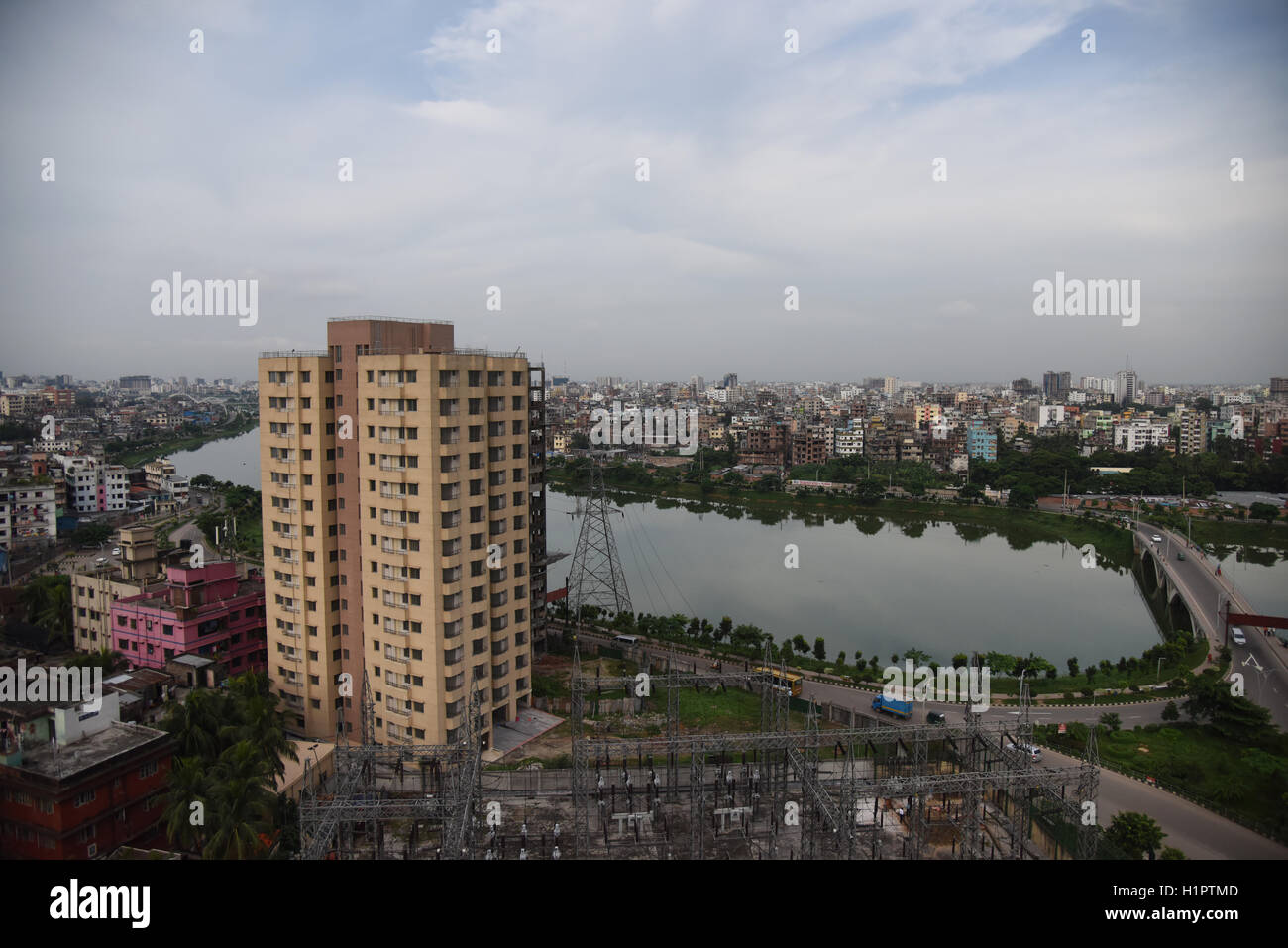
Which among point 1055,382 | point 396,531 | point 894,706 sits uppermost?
point 1055,382

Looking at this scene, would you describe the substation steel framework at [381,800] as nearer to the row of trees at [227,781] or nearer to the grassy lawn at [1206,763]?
the row of trees at [227,781]

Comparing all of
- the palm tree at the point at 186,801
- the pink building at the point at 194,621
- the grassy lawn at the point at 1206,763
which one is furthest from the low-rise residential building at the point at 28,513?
the grassy lawn at the point at 1206,763

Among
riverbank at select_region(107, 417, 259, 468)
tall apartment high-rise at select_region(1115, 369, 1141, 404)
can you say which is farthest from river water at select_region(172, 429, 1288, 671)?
tall apartment high-rise at select_region(1115, 369, 1141, 404)

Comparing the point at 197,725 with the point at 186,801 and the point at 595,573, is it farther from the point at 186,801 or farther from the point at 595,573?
the point at 595,573

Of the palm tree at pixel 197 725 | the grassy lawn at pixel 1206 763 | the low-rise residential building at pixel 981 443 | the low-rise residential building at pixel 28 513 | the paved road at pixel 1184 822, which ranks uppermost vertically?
the low-rise residential building at pixel 981 443

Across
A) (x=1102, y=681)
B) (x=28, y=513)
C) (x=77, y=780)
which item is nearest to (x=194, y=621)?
(x=77, y=780)

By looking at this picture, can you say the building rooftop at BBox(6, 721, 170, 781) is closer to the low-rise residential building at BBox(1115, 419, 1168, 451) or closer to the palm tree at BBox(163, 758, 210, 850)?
the palm tree at BBox(163, 758, 210, 850)

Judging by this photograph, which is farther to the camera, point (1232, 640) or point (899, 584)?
point (899, 584)
